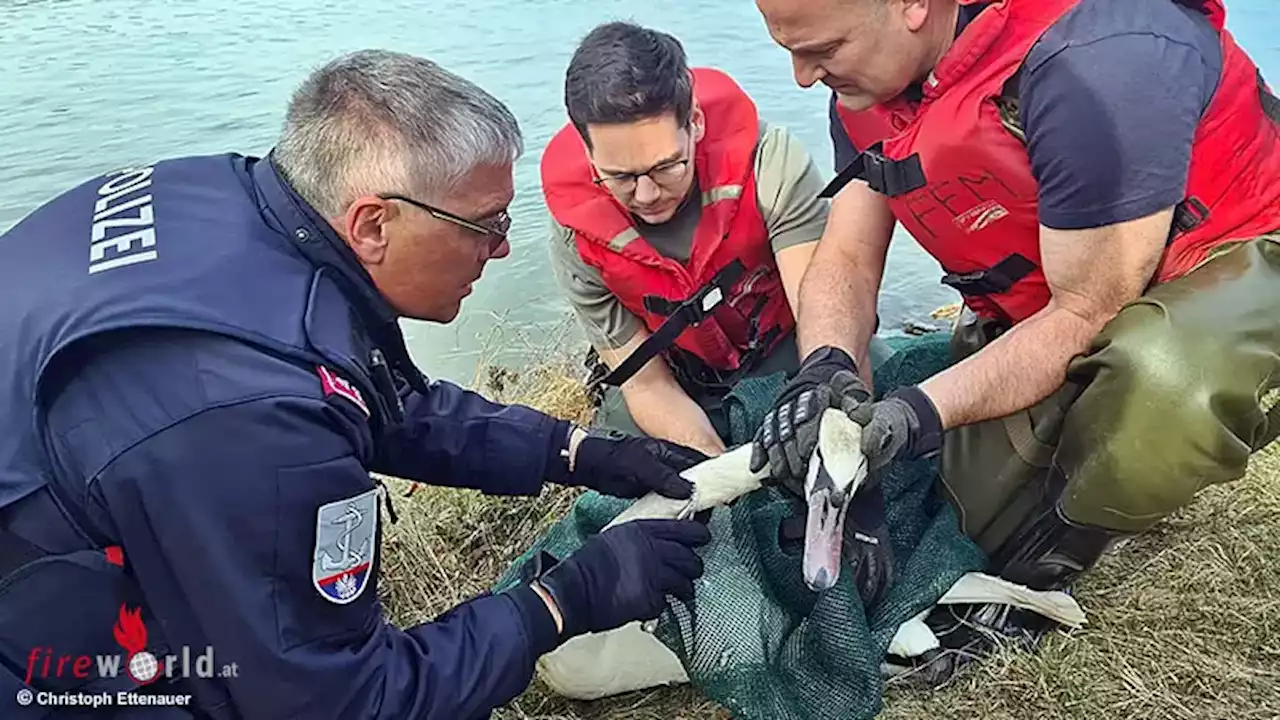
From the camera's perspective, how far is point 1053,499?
2926 mm

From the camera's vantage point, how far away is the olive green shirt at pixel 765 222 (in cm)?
353

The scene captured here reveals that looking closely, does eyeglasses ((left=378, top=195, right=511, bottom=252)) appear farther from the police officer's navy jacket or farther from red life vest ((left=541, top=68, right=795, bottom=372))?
red life vest ((left=541, top=68, right=795, bottom=372))

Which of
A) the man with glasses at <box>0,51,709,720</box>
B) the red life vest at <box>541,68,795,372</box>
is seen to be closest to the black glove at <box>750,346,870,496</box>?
the man with glasses at <box>0,51,709,720</box>

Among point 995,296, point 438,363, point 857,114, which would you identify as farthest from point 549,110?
point 995,296

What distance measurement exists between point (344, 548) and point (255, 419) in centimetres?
29

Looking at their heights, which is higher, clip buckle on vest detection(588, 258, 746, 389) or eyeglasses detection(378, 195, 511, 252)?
eyeglasses detection(378, 195, 511, 252)

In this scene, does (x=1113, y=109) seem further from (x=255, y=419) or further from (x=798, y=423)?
(x=255, y=419)

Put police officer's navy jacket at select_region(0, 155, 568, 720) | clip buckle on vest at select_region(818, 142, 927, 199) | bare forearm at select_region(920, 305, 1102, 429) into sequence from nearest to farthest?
police officer's navy jacket at select_region(0, 155, 568, 720) → bare forearm at select_region(920, 305, 1102, 429) → clip buckle on vest at select_region(818, 142, 927, 199)

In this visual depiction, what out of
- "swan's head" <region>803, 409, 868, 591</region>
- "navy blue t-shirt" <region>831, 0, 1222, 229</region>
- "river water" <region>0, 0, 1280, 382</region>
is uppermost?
"navy blue t-shirt" <region>831, 0, 1222, 229</region>

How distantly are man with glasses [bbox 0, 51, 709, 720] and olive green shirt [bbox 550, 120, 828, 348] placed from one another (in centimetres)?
121

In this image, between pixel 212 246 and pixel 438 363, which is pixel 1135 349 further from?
pixel 438 363

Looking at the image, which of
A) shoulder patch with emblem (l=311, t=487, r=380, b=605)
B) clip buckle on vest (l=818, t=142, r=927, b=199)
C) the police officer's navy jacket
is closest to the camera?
the police officer's navy jacket

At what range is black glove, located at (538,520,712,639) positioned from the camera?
7.81 ft

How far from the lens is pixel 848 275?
338 centimetres
